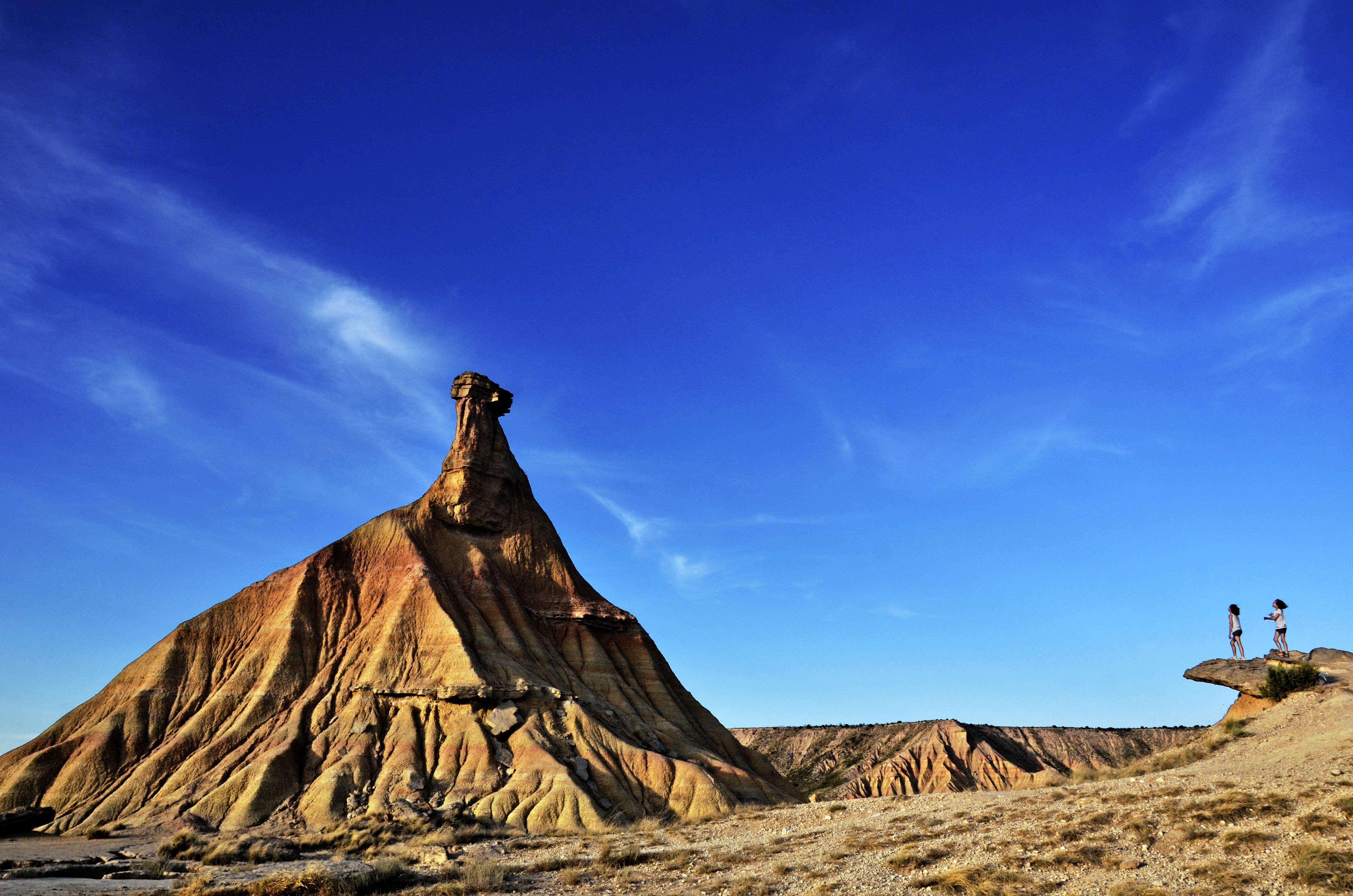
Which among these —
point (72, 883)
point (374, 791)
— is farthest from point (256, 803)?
point (72, 883)

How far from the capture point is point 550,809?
123ft

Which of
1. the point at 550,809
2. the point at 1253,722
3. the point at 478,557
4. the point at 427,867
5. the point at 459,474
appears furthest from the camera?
the point at 459,474

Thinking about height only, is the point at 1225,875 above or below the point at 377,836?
above

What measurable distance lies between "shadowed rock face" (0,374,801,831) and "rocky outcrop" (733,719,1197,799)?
27067 millimetres

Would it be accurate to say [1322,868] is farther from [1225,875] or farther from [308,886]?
[308,886]

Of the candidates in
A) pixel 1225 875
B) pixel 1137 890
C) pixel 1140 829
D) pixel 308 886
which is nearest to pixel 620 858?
pixel 308 886

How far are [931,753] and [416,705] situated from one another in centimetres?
5631

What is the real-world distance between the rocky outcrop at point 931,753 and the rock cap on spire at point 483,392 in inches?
1530

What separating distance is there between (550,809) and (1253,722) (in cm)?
2606

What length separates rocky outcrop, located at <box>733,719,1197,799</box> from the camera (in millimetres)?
81188

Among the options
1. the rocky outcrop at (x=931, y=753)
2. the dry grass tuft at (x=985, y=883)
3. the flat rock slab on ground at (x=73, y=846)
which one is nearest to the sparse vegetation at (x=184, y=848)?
the flat rock slab on ground at (x=73, y=846)

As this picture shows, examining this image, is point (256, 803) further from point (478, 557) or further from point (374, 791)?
point (478, 557)

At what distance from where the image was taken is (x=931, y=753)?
84.1 m

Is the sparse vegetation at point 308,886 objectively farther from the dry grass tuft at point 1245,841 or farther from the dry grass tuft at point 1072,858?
the dry grass tuft at point 1245,841
